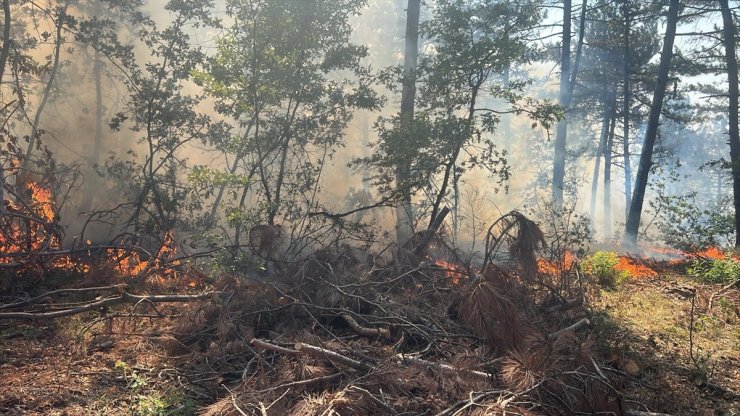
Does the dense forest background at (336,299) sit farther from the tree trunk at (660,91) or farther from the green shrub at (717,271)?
the tree trunk at (660,91)

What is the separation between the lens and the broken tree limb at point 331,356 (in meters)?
4.52

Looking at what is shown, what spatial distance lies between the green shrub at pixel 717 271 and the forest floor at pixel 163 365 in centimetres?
127

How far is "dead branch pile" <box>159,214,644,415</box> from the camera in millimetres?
4027

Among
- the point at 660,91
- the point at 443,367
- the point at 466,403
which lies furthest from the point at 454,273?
the point at 660,91

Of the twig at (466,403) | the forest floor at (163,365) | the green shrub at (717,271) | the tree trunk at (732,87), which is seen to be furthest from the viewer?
the tree trunk at (732,87)

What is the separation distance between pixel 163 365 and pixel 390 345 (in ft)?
7.79

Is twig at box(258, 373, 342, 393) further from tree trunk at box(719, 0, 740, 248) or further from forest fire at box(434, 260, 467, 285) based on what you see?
tree trunk at box(719, 0, 740, 248)

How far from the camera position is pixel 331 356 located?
453 centimetres

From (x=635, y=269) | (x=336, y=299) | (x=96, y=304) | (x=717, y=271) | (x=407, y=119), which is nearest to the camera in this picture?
(x=96, y=304)

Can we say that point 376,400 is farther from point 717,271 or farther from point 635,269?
point 635,269

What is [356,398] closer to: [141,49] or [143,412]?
[143,412]

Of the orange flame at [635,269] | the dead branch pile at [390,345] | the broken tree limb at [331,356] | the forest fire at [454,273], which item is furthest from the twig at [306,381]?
the orange flame at [635,269]

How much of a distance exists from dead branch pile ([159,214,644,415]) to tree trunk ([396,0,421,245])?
113 inches

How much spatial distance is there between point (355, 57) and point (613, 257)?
731 centimetres
